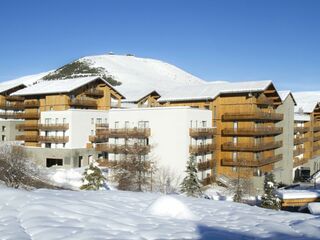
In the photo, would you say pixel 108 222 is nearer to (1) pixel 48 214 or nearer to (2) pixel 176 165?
A: (1) pixel 48 214

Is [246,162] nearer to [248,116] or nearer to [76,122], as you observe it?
[248,116]

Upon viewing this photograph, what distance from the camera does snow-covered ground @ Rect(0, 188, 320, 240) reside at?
9477 mm

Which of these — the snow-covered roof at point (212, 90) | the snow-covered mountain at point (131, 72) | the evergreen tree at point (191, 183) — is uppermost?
the snow-covered mountain at point (131, 72)

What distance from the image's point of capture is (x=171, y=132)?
40562 millimetres

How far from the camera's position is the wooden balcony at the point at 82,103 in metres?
52.5

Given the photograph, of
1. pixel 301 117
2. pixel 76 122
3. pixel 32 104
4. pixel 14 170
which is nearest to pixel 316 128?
pixel 301 117

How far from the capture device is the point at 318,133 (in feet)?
232

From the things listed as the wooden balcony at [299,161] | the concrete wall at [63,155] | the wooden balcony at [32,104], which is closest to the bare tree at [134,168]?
the concrete wall at [63,155]

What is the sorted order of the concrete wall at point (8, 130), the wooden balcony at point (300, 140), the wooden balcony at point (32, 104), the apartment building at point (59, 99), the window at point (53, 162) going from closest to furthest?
1. the window at point (53, 162)
2. the apartment building at point (59, 99)
3. the wooden balcony at point (32, 104)
4. the wooden balcony at point (300, 140)
5. the concrete wall at point (8, 130)

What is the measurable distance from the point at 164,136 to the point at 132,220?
3017 cm

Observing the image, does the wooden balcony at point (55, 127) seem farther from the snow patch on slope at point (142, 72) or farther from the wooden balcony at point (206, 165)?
the snow patch on slope at point (142, 72)

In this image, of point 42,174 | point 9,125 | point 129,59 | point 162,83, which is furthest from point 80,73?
point 42,174

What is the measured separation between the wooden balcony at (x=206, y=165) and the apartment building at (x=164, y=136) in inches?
6.6

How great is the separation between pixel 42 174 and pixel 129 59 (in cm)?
14273
